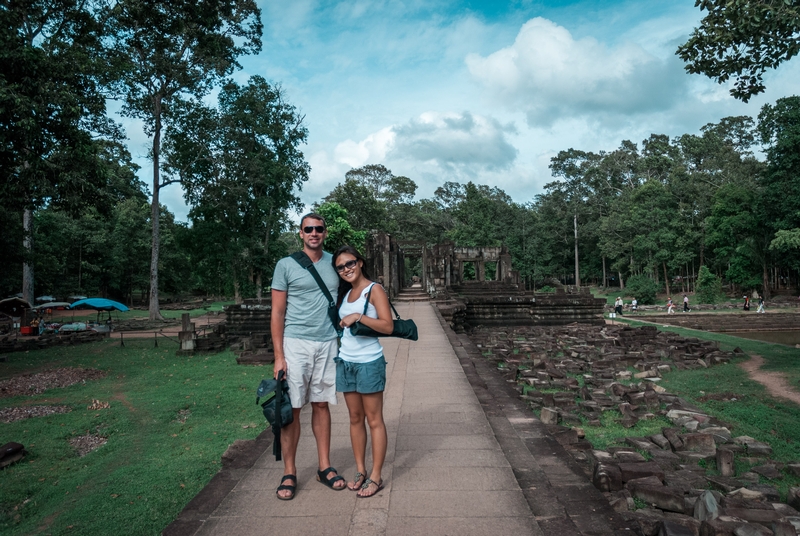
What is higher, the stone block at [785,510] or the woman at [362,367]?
A: the woman at [362,367]

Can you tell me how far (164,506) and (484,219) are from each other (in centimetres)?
4653

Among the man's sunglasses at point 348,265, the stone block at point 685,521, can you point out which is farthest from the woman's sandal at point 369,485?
the stone block at point 685,521

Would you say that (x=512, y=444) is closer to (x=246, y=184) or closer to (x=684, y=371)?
(x=684, y=371)

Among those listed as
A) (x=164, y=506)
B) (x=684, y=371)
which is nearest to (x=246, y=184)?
(x=684, y=371)

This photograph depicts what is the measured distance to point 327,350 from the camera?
3035 mm

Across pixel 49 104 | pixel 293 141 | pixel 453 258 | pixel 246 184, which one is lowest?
pixel 453 258

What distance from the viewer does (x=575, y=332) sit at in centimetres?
1584

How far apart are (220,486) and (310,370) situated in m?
0.99

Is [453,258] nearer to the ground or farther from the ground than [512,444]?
farther from the ground

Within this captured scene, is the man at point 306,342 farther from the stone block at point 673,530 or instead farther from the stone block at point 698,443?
the stone block at point 698,443

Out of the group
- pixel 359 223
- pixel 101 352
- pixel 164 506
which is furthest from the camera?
pixel 359 223

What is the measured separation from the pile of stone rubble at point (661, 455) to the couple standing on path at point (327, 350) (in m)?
1.78

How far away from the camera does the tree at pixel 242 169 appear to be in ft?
79.3

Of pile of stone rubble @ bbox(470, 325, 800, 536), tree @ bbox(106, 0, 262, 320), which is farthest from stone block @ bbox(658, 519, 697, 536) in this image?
tree @ bbox(106, 0, 262, 320)
